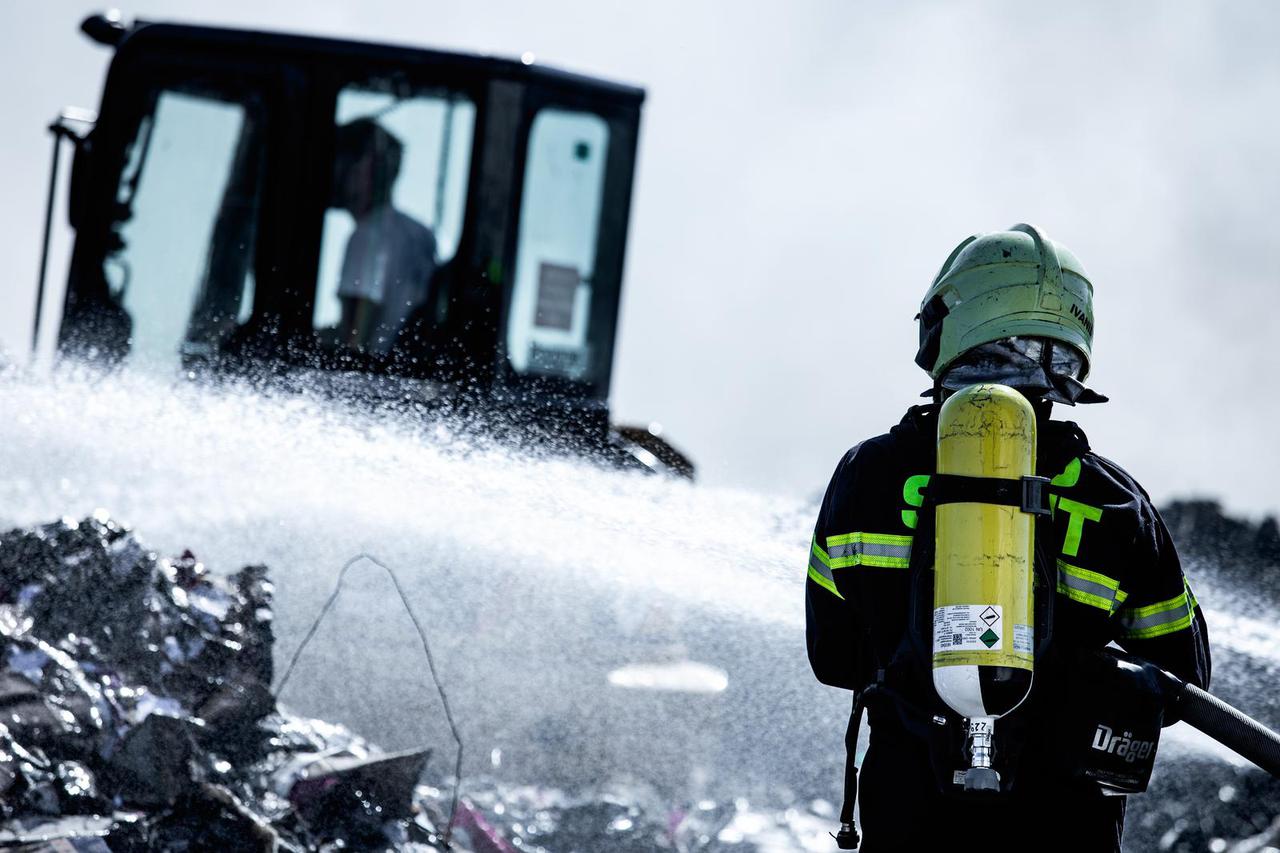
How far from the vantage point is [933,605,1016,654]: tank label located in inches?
80.6

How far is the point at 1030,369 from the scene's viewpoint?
7.69 feet

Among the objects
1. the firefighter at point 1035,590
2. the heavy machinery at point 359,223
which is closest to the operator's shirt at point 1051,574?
the firefighter at point 1035,590

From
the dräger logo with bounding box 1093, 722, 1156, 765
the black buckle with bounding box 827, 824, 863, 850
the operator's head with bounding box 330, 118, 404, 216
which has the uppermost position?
the operator's head with bounding box 330, 118, 404, 216

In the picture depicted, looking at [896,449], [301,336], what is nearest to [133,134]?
[301,336]

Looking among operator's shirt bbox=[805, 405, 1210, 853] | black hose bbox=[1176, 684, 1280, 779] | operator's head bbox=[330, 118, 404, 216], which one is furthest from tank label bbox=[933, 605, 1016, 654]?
operator's head bbox=[330, 118, 404, 216]

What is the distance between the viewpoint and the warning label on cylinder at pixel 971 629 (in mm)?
2047

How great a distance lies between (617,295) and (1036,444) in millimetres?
4502

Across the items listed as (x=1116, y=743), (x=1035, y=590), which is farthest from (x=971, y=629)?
(x=1116, y=743)

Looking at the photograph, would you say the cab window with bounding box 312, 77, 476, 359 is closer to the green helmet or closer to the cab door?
the cab door

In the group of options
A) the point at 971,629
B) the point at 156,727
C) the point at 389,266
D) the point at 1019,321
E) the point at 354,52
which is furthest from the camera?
the point at 354,52

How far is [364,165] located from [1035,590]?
486 cm

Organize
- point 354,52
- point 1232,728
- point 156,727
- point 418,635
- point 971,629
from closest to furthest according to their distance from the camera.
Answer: point 971,629 → point 1232,728 → point 156,727 → point 418,635 → point 354,52

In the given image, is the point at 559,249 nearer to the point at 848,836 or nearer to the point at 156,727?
the point at 156,727

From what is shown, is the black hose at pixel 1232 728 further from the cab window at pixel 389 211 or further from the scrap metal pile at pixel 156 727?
the cab window at pixel 389 211
